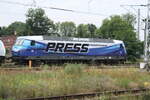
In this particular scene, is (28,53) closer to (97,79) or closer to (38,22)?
(97,79)

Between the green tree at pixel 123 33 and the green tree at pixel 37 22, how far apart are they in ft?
48.1

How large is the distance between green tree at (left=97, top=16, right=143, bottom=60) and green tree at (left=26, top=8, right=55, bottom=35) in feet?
48.1

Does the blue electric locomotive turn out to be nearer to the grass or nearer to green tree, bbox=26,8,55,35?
the grass

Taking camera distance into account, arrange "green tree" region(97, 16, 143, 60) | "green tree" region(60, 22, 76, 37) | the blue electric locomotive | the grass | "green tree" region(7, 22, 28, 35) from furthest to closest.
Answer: "green tree" region(60, 22, 76, 37) → "green tree" region(7, 22, 28, 35) → "green tree" region(97, 16, 143, 60) → the blue electric locomotive → the grass

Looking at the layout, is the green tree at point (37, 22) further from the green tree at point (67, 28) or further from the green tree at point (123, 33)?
the green tree at point (67, 28)

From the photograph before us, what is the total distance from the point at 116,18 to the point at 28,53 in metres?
Result: 58.6

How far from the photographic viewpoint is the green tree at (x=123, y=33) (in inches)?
2552

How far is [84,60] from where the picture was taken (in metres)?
42.0

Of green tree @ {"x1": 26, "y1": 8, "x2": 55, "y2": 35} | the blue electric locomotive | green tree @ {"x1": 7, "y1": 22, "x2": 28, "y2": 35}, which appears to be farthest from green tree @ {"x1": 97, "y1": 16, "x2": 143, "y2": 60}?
green tree @ {"x1": 7, "y1": 22, "x2": 28, "y2": 35}

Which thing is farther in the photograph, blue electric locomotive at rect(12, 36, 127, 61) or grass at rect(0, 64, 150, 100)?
blue electric locomotive at rect(12, 36, 127, 61)

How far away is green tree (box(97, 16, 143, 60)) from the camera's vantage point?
64812 mm

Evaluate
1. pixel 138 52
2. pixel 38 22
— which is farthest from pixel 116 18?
pixel 138 52

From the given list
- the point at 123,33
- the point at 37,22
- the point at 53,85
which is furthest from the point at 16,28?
the point at 53,85

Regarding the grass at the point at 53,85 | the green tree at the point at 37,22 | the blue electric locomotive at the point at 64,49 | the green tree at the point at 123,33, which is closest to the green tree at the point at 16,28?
the green tree at the point at 37,22
